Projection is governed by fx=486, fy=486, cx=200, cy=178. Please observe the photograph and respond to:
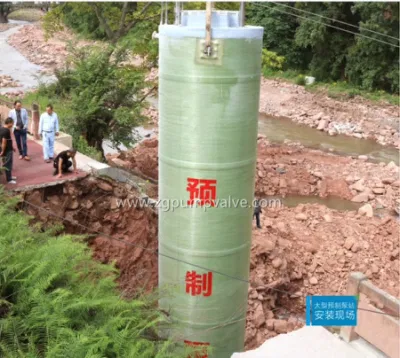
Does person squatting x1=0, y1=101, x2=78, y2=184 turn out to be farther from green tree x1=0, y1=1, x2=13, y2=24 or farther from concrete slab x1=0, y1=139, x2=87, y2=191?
green tree x1=0, y1=1, x2=13, y2=24

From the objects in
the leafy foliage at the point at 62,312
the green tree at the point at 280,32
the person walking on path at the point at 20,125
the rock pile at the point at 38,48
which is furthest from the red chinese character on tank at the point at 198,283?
the rock pile at the point at 38,48

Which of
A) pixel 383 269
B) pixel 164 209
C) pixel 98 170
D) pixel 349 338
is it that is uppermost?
pixel 164 209

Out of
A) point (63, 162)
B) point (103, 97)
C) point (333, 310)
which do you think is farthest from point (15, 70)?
point (333, 310)

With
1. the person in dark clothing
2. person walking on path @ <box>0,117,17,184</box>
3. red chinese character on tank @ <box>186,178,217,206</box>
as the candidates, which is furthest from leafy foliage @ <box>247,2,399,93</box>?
red chinese character on tank @ <box>186,178,217,206</box>

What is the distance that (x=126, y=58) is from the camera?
580 inches

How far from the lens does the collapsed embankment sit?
9.27 m

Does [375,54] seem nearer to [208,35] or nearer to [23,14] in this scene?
[208,35]

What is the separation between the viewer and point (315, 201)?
56.6 ft

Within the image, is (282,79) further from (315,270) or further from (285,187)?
(315,270)

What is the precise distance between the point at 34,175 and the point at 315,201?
1093cm

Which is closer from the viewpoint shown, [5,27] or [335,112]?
[335,112]

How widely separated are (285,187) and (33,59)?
104 ft

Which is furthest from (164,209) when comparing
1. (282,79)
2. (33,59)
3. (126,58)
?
(33,59)

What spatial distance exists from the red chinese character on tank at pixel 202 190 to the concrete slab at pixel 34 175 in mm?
4129
